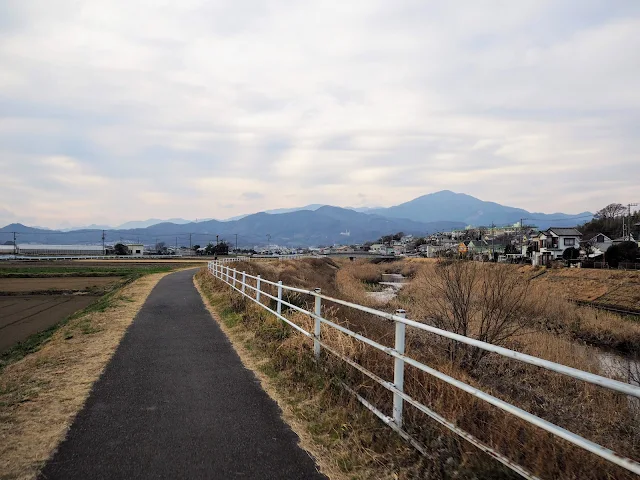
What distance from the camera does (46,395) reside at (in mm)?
6004

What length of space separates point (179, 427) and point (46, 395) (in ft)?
7.72

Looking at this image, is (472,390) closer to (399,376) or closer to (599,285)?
(399,376)

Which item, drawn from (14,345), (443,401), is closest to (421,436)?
(443,401)

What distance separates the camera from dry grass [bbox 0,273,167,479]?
424cm

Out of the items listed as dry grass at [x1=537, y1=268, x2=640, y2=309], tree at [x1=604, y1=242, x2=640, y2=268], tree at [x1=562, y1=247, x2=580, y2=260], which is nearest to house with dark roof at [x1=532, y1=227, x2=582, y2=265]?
tree at [x1=562, y1=247, x2=580, y2=260]

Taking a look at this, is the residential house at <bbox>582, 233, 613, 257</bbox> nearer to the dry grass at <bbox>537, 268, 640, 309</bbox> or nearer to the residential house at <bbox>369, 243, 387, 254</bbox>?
the dry grass at <bbox>537, 268, 640, 309</bbox>

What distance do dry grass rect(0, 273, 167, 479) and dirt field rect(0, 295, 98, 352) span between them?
5255 millimetres

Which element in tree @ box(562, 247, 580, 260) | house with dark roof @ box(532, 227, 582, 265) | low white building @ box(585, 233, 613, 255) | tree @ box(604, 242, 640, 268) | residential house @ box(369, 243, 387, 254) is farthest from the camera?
residential house @ box(369, 243, 387, 254)

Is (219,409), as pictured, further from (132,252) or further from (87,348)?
(132,252)

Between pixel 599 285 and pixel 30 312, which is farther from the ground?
pixel 30 312

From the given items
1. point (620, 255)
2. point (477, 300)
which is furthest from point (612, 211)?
point (477, 300)

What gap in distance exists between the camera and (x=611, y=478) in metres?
3.03

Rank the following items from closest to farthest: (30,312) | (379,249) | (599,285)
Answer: (30,312) → (599,285) → (379,249)

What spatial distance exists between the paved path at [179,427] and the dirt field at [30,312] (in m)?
8.59
